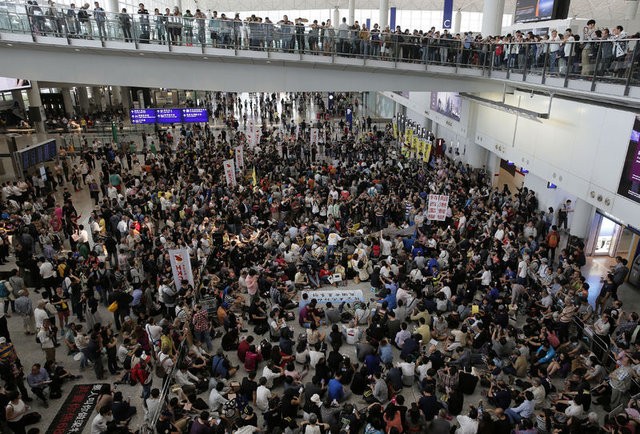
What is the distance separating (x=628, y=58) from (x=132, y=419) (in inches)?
528

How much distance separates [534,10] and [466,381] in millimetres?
17665

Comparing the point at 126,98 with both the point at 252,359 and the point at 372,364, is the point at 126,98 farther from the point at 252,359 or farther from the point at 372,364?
the point at 372,364

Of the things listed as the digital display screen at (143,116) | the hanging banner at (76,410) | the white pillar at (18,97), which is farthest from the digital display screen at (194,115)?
the hanging banner at (76,410)

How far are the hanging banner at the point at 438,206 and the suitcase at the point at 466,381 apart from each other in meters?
6.94

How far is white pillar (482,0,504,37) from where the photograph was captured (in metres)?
20.2

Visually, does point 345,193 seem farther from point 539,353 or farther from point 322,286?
point 539,353

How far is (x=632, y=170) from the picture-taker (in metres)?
11.4

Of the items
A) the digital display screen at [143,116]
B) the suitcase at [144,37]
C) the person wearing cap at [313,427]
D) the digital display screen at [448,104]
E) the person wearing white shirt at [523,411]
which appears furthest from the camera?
the digital display screen at [143,116]

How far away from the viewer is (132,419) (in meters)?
8.66

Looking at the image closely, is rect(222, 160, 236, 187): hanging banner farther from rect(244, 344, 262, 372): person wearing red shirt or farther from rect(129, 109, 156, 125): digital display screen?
rect(244, 344, 262, 372): person wearing red shirt

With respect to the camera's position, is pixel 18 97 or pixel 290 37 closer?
pixel 290 37

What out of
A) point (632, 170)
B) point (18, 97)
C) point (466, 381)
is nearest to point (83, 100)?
point (18, 97)

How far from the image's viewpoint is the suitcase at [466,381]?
29.5ft

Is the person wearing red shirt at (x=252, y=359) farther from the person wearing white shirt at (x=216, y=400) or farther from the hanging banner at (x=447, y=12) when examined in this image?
the hanging banner at (x=447, y=12)
